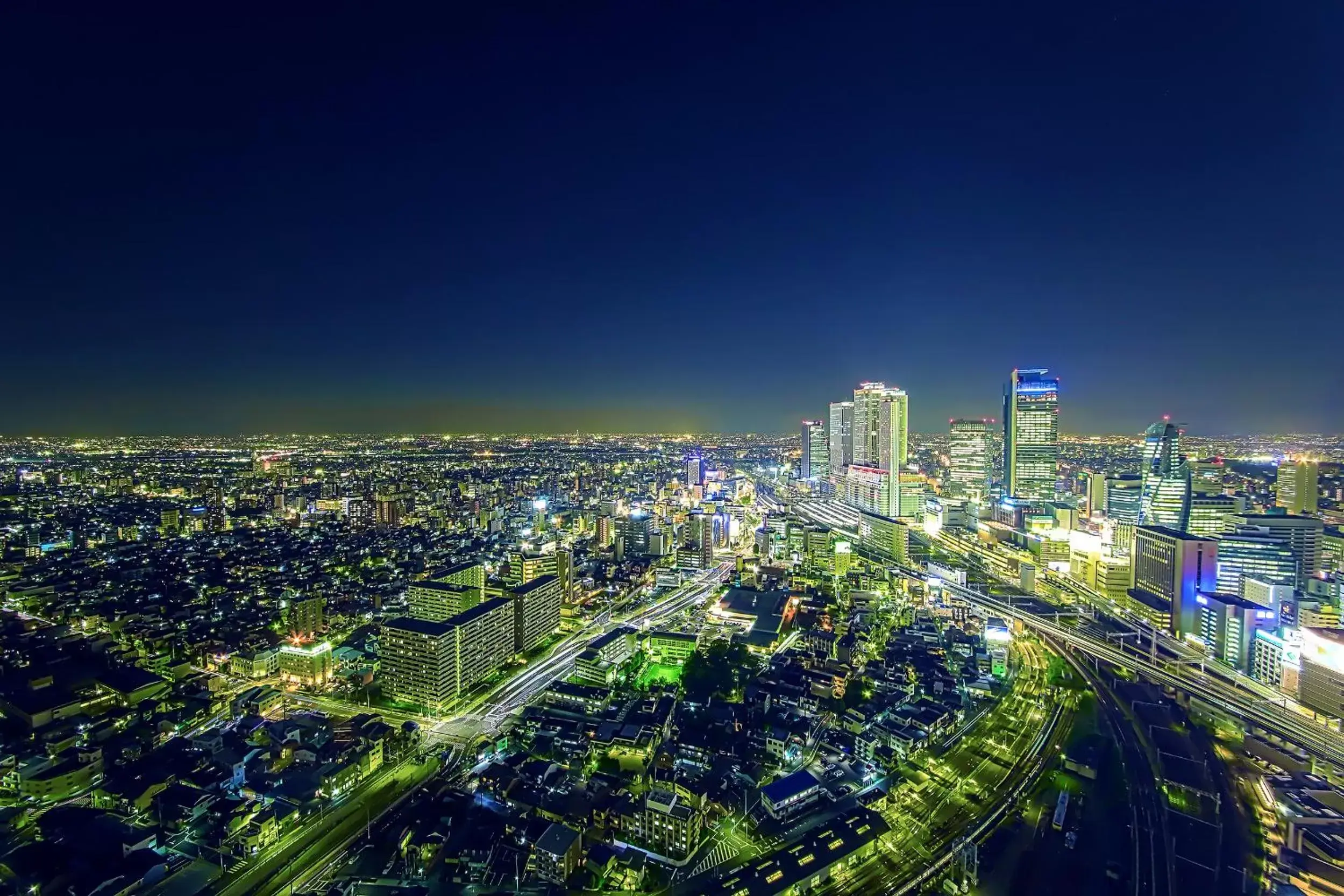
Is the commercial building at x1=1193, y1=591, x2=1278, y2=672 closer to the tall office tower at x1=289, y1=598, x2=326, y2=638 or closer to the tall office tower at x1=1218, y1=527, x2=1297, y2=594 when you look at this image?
the tall office tower at x1=1218, y1=527, x2=1297, y2=594

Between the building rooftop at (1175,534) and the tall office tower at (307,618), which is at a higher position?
the building rooftop at (1175,534)

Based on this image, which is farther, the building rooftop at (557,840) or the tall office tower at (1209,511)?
the tall office tower at (1209,511)

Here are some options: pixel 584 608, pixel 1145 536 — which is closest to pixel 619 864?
pixel 584 608

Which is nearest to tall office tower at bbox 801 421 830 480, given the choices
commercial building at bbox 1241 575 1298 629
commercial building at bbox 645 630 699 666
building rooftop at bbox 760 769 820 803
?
commercial building at bbox 1241 575 1298 629

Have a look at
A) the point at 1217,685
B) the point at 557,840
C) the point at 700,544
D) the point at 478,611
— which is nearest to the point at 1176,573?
the point at 1217,685

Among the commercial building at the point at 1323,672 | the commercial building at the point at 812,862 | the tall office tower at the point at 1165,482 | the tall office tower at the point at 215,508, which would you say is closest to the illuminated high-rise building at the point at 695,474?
the tall office tower at the point at 1165,482

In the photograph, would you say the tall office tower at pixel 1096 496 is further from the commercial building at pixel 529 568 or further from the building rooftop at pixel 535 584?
the building rooftop at pixel 535 584
